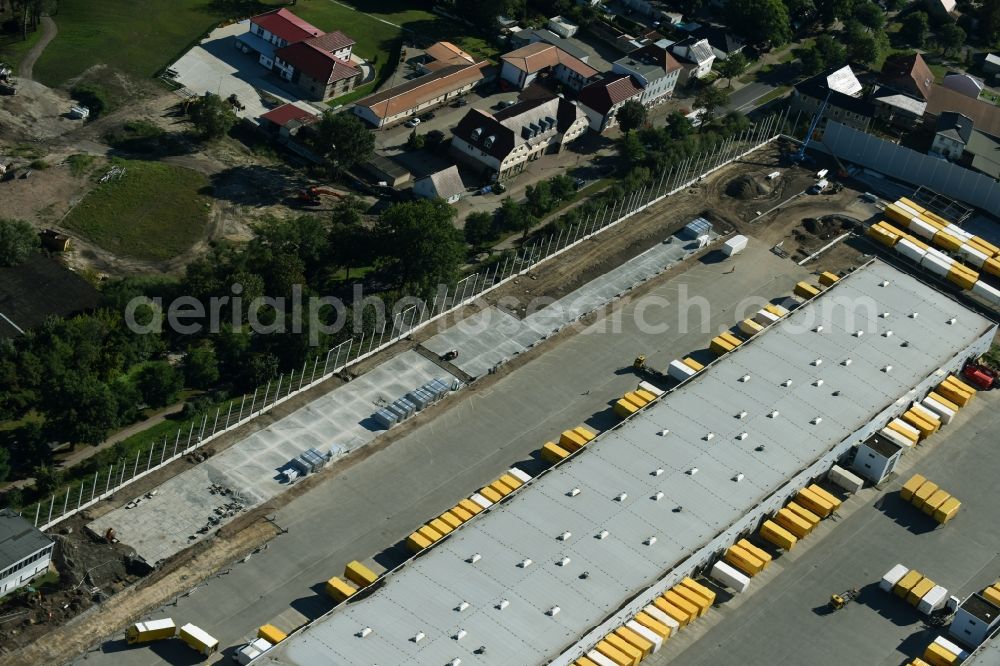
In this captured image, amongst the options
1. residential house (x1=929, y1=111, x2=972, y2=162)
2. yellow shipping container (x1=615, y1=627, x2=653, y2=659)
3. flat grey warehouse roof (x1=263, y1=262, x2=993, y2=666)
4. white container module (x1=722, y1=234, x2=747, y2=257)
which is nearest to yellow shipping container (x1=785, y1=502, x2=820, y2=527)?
flat grey warehouse roof (x1=263, y1=262, x2=993, y2=666)

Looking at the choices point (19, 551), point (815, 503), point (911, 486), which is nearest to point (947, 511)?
point (911, 486)

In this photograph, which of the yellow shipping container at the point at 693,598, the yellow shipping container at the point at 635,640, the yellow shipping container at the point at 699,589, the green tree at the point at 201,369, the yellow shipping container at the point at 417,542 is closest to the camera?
the yellow shipping container at the point at 635,640

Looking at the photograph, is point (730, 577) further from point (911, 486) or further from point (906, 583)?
point (911, 486)

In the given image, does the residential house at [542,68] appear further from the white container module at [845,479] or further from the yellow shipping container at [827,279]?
the white container module at [845,479]

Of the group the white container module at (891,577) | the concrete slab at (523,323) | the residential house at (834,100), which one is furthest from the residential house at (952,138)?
the white container module at (891,577)

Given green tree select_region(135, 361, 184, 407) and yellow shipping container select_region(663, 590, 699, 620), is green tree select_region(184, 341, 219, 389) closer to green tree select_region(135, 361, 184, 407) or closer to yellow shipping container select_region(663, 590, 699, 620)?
green tree select_region(135, 361, 184, 407)
